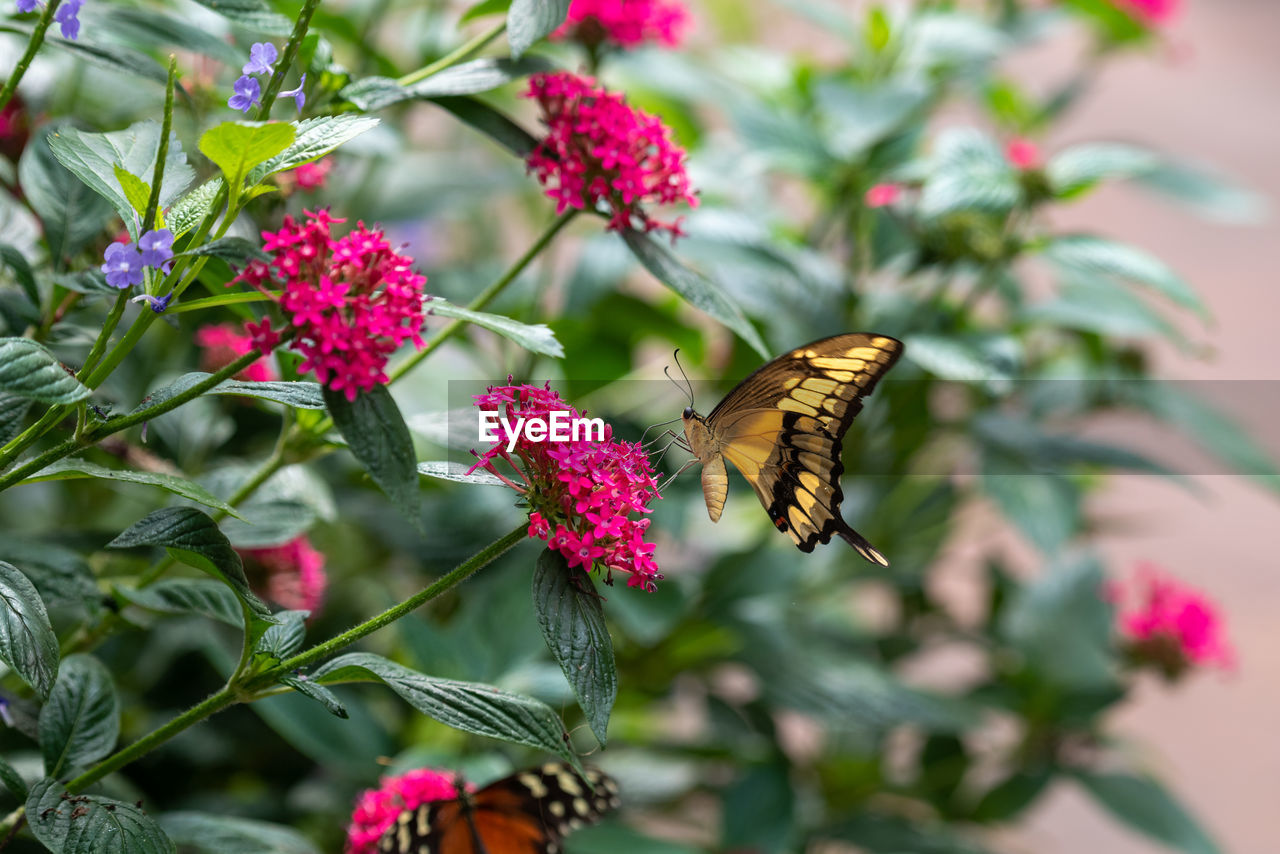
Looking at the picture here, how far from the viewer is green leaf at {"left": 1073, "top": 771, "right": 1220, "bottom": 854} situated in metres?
0.99

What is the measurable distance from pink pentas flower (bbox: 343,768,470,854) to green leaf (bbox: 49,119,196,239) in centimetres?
30

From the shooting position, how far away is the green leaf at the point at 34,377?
0.34m

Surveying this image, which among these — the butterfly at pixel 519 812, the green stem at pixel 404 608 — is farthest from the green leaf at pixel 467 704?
the butterfly at pixel 519 812

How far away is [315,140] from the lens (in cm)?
39

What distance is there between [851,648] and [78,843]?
784 mm

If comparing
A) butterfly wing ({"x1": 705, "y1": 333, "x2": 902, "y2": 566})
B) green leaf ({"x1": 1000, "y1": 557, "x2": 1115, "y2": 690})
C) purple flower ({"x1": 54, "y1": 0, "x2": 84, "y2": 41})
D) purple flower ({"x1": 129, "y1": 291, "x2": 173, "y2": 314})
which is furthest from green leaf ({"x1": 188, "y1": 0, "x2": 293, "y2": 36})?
green leaf ({"x1": 1000, "y1": 557, "x2": 1115, "y2": 690})

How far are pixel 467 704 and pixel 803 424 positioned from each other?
0.71 ft

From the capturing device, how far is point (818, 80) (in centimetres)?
97

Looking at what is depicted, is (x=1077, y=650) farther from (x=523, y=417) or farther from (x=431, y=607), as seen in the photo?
(x=523, y=417)

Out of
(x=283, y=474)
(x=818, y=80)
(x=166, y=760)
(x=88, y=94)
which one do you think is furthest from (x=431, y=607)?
(x=818, y=80)

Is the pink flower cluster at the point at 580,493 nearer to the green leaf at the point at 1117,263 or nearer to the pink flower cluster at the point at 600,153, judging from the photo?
the pink flower cluster at the point at 600,153

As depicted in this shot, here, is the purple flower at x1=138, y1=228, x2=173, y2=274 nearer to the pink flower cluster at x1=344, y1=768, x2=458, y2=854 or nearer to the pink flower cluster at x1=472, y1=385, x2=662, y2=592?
the pink flower cluster at x1=472, y1=385, x2=662, y2=592

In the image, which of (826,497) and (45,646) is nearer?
(45,646)

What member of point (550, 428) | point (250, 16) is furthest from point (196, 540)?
point (250, 16)
